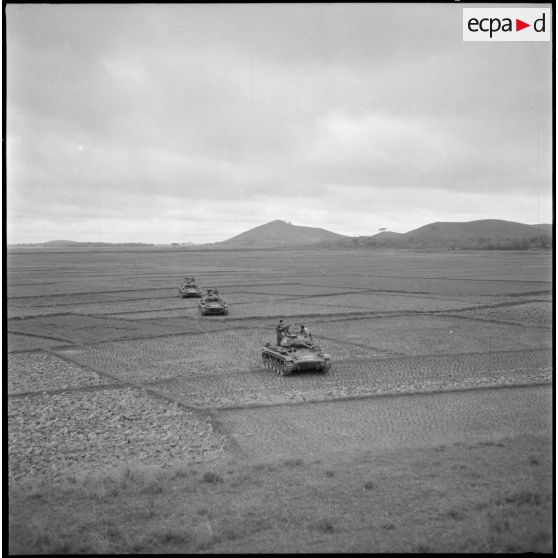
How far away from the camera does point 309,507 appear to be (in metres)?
8.99

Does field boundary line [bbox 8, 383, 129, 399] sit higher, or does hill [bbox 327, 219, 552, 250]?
hill [bbox 327, 219, 552, 250]

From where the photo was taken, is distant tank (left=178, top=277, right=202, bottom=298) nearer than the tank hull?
No

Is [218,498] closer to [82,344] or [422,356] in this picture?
[422,356]

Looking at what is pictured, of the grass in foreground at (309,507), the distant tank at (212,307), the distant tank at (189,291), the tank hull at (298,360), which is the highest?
the distant tank at (189,291)

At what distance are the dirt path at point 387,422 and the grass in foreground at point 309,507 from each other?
1.30m

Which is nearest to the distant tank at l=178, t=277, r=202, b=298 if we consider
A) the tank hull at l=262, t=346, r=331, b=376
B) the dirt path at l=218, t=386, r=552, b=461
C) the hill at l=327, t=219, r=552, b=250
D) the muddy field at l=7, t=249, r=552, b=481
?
the muddy field at l=7, t=249, r=552, b=481

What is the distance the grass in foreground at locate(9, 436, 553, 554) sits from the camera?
26.2ft

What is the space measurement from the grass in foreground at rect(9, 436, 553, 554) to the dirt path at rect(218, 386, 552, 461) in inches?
51.0

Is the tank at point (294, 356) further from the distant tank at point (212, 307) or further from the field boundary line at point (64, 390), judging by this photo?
the distant tank at point (212, 307)

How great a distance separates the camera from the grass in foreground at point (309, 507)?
7.98 meters

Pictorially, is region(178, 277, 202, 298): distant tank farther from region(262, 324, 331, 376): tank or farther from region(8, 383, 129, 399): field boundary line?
region(8, 383, 129, 399): field boundary line

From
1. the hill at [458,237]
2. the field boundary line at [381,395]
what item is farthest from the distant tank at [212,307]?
the hill at [458,237]

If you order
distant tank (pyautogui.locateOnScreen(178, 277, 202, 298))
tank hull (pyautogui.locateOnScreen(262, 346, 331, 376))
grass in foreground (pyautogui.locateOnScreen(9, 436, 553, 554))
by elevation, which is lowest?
grass in foreground (pyautogui.locateOnScreen(9, 436, 553, 554))

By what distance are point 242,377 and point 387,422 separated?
616cm
